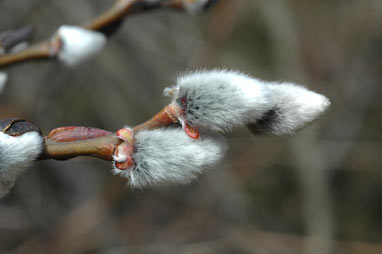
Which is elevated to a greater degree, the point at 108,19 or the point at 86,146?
the point at 108,19

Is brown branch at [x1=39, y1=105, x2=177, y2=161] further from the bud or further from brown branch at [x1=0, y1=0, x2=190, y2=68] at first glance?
brown branch at [x1=0, y1=0, x2=190, y2=68]

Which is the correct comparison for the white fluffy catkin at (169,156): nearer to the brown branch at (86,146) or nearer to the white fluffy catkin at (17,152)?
the brown branch at (86,146)

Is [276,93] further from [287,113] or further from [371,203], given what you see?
[371,203]

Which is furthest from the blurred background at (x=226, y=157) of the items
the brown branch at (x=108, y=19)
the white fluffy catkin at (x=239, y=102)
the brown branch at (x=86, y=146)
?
the white fluffy catkin at (x=239, y=102)

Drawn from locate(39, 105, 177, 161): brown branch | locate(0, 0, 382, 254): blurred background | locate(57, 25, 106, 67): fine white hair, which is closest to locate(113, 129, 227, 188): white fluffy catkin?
locate(39, 105, 177, 161): brown branch

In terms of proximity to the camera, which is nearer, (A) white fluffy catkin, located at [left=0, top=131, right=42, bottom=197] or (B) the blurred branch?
(A) white fluffy catkin, located at [left=0, top=131, right=42, bottom=197]

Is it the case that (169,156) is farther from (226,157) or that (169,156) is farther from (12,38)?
(226,157)

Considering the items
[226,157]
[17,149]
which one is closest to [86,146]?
[17,149]
